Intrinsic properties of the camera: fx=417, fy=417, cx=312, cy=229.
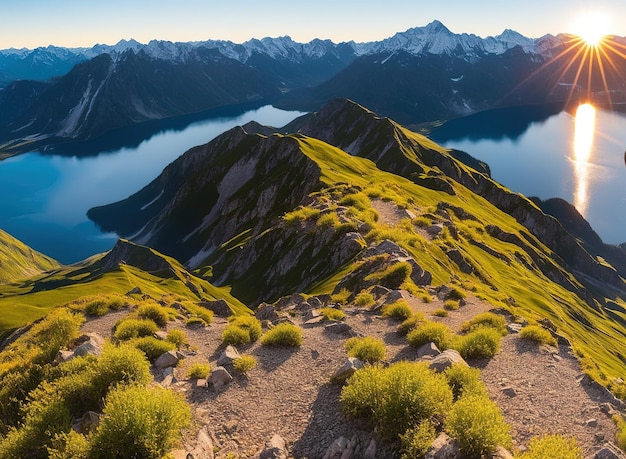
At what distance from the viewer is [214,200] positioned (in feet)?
490

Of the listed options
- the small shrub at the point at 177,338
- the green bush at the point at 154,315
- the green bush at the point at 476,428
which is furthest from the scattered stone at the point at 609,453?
the green bush at the point at 154,315

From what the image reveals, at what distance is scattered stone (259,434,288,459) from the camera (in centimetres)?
1320

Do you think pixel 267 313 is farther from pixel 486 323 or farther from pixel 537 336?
pixel 537 336

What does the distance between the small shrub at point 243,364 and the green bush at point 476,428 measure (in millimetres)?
9716

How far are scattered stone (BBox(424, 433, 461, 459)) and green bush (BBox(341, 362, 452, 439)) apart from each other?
0.86 m

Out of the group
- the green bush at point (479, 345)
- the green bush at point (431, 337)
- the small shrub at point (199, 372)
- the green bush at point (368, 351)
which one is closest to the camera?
the small shrub at point (199, 372)

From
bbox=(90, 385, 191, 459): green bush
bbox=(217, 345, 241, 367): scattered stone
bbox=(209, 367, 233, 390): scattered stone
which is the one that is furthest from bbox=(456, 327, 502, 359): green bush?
bbox=(90, 385, 191, 459): green bush

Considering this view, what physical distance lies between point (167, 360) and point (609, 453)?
672 inches

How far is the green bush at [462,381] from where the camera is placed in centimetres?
1465

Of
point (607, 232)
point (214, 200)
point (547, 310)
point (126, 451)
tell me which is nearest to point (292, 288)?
point (547, 310)

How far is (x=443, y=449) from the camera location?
1125cm

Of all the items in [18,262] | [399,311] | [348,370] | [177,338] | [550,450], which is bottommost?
[18,262]

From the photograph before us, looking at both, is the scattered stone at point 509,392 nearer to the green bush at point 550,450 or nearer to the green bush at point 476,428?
the green bush at point 550,450

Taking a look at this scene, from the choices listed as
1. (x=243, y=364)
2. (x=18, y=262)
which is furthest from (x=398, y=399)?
(x=18, y=262)
